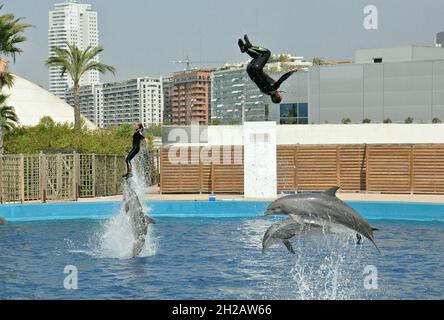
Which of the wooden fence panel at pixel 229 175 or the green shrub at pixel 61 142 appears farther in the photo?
the green shrub at pixel 61 142

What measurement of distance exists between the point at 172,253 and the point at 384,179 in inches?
630

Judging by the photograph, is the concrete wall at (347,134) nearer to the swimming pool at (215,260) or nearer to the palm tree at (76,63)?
the palm tree at (76,63)

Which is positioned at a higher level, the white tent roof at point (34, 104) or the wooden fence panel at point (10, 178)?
the white tent roof at point (34, 104)

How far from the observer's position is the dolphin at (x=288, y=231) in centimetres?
933

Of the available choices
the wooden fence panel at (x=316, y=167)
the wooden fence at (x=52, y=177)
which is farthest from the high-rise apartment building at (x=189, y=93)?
the wooden fence at (x=52, y=177)

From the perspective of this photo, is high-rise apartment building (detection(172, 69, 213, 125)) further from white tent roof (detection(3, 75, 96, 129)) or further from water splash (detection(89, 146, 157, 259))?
water splash (detection(89, 146, 157, 259))

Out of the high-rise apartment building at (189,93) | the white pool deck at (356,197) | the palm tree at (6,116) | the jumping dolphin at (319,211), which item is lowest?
the white pool deck at (356,197)

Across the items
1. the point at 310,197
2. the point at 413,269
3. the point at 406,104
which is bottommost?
the point at 413,269

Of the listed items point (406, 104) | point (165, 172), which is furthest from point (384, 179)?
point (406, 104)

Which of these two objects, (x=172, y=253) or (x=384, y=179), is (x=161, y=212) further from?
(x=384, y=179)

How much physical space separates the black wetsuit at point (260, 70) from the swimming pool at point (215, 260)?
3.82m

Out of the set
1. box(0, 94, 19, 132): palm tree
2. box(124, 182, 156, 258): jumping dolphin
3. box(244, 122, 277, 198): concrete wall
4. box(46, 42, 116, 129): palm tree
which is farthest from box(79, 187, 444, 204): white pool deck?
box(46, 42, 116, 129): palm tree

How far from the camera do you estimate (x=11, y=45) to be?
117ft

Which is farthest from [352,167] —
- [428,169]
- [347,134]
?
[347,134]
